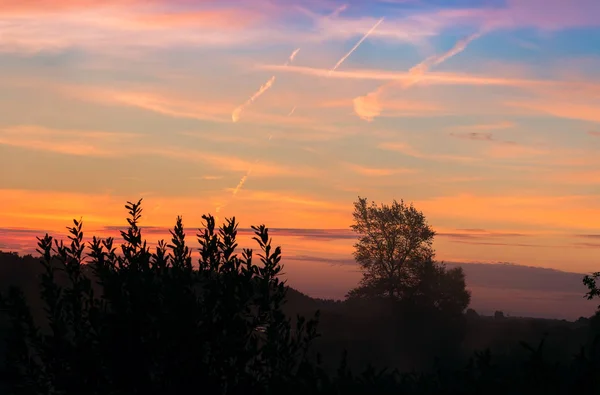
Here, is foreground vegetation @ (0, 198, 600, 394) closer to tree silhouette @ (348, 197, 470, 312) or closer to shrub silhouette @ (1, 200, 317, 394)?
shrub silhouette @ (1, 200, 317, 394)

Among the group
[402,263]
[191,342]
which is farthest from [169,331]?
[402,263]

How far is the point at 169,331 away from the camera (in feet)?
34.5

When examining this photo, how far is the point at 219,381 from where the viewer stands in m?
10.6

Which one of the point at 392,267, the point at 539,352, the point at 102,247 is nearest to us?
the point at 539,352

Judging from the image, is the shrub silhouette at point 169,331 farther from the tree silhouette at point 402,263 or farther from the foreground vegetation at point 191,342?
the tree silhouette at point 402,263

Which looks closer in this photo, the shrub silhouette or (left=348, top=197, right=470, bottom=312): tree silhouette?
the shrub silhouette

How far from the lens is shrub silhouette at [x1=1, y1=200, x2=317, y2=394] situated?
34.6ft

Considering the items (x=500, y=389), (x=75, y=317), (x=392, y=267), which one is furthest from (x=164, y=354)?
(x=392, y=267)

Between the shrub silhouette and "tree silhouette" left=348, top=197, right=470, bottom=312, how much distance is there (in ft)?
196

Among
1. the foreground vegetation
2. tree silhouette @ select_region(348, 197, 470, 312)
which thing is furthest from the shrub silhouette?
tree silhouette @ select_region(348, 197, 470, 312)

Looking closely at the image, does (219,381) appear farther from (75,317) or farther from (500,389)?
(500,389)

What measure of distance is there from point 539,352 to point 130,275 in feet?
19.9

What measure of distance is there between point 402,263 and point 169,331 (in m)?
63.2

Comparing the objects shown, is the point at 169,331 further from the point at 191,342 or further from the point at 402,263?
the point at 402,263
